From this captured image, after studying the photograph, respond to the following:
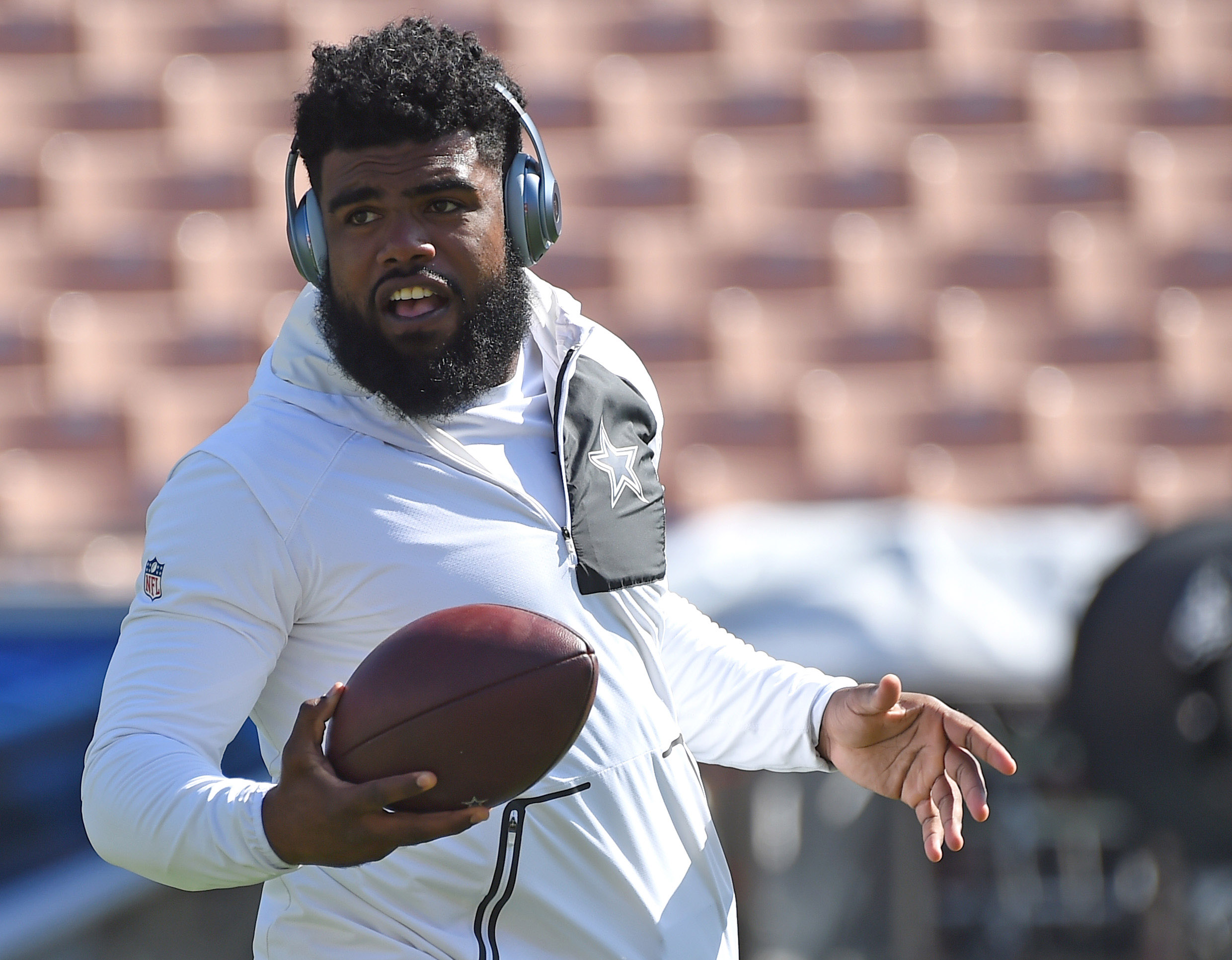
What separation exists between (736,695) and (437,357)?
1.69ft

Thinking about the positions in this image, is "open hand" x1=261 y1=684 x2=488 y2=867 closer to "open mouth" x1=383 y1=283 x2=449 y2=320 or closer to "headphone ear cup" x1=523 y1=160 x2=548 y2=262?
"open mouth" x1=383 y1=283 x2=449 y2=320

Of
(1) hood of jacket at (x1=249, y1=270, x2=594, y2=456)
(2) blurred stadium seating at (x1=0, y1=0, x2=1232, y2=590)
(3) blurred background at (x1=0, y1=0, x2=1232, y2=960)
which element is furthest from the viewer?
(2) blurred stadium seating at (x1=0, y1=0, x2=1232, y2=590)

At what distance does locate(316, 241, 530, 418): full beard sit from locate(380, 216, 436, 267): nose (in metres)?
0.05

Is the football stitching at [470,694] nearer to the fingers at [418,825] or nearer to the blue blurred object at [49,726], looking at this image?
the fingers at [418,825]

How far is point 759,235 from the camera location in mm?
5297

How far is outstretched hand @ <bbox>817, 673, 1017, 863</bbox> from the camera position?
1485 mm

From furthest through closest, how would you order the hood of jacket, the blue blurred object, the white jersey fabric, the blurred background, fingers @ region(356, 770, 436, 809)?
1. the blurred background
2. the blue blurred object
3. the hood of jacket
4. the white jersey fabric
5. fingers @ region(356, 770, 436, 809)


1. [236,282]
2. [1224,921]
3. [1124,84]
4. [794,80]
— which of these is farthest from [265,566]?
[1124,84]

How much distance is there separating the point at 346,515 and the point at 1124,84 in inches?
198

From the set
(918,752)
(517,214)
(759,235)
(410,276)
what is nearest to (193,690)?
(410,276)

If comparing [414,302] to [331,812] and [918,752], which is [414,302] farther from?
[918,752]

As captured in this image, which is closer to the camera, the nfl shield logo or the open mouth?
the nfl shield logo

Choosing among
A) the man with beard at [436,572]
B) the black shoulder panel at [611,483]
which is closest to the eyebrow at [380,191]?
the man with beard at [436,572]

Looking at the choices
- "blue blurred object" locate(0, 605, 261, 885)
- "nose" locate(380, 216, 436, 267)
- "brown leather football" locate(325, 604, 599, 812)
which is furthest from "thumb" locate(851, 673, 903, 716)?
"blue blurred object" locate(0, 605, 261, 885)
